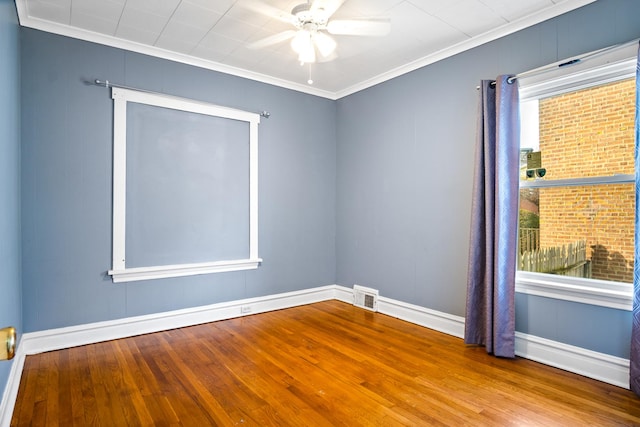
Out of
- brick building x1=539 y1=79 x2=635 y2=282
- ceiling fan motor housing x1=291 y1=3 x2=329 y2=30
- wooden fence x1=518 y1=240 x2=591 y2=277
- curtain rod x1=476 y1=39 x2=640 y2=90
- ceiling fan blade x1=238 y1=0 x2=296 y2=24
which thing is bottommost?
wooden fence x1=518 y1=240 x2=591 y2=277

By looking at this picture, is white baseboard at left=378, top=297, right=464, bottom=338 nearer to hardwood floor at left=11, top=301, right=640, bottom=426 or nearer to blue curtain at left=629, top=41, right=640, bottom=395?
hardwood floor at left=11, top=301, right=640, bottom=426

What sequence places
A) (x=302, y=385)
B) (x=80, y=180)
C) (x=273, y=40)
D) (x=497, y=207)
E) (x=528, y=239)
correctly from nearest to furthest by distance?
(x=302, y=385)
(x=497, y=207)
(x=528, y=239)
(x=80, y=180)
(x=273, y=40)

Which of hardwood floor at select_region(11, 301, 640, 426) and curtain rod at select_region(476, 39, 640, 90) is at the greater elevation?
curtain rod at select_region(476, 39, 640, 90)

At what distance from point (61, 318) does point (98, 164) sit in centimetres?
130

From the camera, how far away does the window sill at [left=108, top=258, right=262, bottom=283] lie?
319 centimetres

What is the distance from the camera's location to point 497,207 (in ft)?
9.14

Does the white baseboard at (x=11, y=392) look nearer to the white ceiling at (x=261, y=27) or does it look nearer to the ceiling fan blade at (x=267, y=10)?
the white ceiling at (x=261, y=27)

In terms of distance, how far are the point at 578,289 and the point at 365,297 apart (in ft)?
7.07

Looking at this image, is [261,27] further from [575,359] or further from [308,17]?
[575,359]

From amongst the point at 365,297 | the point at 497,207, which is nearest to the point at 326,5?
the point at 497,207

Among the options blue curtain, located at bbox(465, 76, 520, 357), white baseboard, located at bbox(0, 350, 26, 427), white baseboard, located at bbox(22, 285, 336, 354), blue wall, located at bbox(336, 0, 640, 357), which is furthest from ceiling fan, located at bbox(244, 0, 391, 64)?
white baseboard, located at bbox(0, 350, 26, 427)

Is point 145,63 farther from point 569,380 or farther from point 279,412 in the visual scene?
point 569,380

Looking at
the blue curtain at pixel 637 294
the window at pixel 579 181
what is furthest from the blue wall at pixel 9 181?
the blue curtain at pixel 637 294

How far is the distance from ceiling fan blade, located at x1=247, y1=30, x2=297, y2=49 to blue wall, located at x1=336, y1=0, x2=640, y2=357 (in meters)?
1.38
